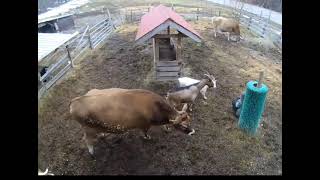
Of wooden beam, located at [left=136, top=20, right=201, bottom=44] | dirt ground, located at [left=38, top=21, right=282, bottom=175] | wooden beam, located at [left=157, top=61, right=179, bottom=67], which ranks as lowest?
dirt ground, located at [left=38, top=21, right=282, bottom=175]

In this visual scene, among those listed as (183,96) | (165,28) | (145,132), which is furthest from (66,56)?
(145,132)

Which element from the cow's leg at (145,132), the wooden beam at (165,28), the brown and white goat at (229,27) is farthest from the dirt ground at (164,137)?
the brown and white goat at (229,27)

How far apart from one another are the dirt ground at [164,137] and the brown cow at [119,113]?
49 centimetres

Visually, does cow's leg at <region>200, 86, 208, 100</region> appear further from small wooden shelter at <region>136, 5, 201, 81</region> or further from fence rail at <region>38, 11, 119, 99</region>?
fence rail at <region>38, 11, 119, 99</region>

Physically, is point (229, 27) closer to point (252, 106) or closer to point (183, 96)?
point (183, 96)

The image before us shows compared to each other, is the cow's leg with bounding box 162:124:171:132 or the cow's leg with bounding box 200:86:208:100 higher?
the cow's leg with bounding box 200:86:208:100

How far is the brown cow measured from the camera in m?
6.50

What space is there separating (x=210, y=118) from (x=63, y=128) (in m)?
4.03

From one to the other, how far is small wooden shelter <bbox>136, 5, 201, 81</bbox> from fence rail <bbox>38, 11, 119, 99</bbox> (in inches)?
114

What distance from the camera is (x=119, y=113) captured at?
21.7ft

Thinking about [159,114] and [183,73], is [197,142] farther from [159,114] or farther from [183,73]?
[183,73]

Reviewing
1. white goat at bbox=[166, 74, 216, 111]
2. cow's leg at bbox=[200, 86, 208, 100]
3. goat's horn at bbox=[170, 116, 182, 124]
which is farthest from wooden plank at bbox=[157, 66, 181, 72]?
goat's horn at bbox=[170, 116, 182, 124]

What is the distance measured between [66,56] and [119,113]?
18.0 ft

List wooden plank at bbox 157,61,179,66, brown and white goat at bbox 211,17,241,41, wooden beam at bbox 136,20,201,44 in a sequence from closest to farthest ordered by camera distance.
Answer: wooden beam at bbox 136,20,201,44 → wooden plank at bbox 157,61,179,66 → brown and white goat at bbox 211,17,241,41
